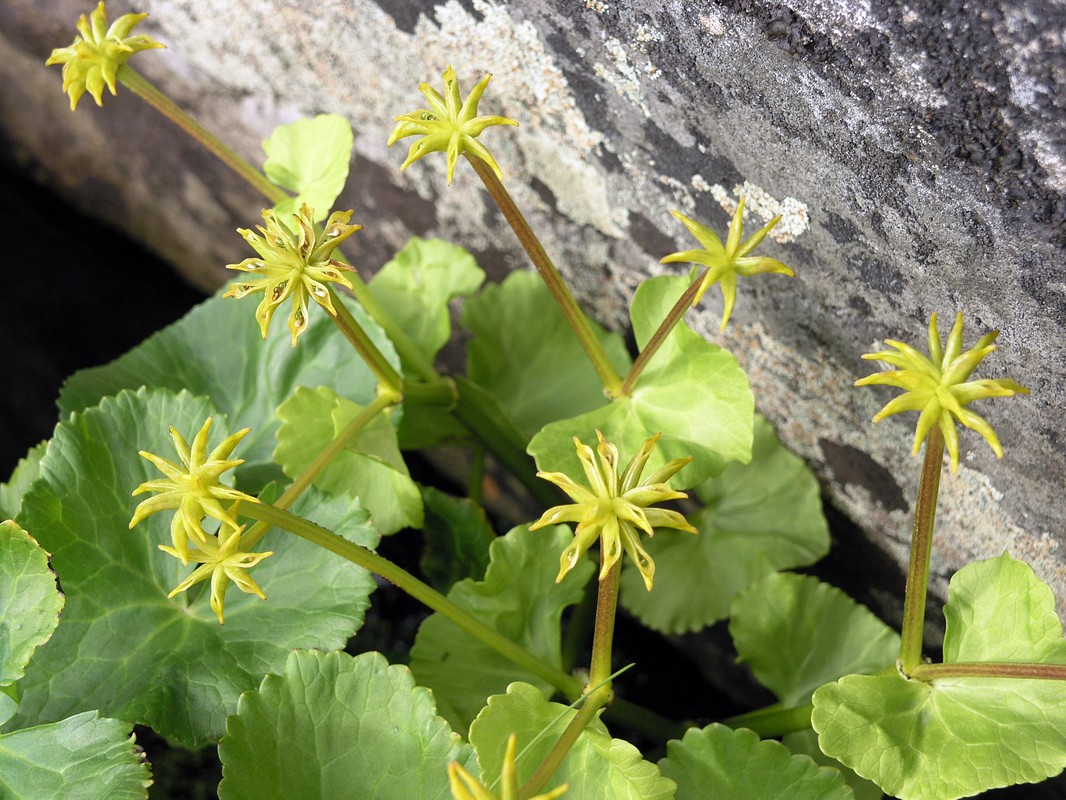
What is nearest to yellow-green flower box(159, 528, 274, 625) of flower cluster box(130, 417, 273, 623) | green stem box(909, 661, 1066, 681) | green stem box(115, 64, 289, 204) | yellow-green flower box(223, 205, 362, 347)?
flower cluster box(130, 417, 273, 623)

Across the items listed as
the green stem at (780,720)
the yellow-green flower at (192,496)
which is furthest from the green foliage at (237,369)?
the green stem at (780,720)

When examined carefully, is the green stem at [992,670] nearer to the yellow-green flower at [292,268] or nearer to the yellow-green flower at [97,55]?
the yellow-green flower at [292,268]

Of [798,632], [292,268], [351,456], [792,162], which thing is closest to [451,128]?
[292,268]

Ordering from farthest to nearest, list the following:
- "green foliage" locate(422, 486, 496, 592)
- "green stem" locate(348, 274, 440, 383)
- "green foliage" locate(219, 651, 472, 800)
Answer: "green foliage" locate(422, 486, 496, 592), "green stem" locate(348, 274, 440, 383), "green foliage" locate(219, 651, 472, 800)

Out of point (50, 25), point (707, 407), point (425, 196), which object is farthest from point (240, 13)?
point (707, 407)

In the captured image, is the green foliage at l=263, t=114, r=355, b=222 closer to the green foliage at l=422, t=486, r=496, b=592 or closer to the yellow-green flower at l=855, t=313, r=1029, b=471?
the green foliage at l=422, t=486, r=496, b=592

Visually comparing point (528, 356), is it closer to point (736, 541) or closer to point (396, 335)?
point (396, 335)
